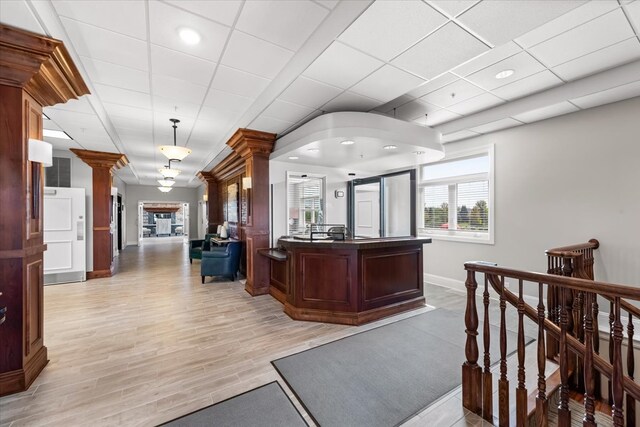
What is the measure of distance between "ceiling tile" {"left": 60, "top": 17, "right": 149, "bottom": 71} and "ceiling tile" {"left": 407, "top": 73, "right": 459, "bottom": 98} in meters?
3.04

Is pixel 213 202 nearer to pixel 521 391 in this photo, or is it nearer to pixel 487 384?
pixel 487 384

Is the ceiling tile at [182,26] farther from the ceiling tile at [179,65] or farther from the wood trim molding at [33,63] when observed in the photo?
the wood trim molding at [33,63]

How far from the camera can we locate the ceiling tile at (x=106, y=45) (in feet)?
7.55

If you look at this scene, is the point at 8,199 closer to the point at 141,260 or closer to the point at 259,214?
the point at 259,214

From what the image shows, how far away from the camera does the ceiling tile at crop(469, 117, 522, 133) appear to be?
411cm

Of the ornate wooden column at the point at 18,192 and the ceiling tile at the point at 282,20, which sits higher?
the ceiling tile at the point at 282,20

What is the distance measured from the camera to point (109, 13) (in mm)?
2123

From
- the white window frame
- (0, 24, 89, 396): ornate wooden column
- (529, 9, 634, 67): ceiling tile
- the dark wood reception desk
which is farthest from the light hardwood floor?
(529, 9, 634, 67): ceiling tile

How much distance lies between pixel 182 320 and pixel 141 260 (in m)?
6.22

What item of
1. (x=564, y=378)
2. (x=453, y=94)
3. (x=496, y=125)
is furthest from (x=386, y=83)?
(x=564, y=378)

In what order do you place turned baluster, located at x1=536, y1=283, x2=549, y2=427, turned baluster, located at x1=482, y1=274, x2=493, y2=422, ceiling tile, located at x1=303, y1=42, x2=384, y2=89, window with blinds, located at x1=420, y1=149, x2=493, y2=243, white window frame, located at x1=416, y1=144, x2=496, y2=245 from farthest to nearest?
window with blinds, located at x1=420, y1=149, x2=493, y2=243 < white window frame, located at x1=416, y1=144, x2=496, y2=245 < ceiling tile, located at x1=303, y1=42, x2=384, y2=89 < turned baluster, located at x1=482, y1=274, x2=493, y2=422 < turned baluster, located at x1=536, y1=283, x2=549, y2=427

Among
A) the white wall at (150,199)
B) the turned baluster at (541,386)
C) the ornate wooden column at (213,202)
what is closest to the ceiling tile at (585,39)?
the turned baluster at (541,386)

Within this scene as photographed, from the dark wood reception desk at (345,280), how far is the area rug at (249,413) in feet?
5.16

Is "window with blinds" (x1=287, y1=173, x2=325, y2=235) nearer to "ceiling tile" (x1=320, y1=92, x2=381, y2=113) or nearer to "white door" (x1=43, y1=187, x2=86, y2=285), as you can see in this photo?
"ceiling tile" (x1=320, y1=92, x2=381, y2=113)
